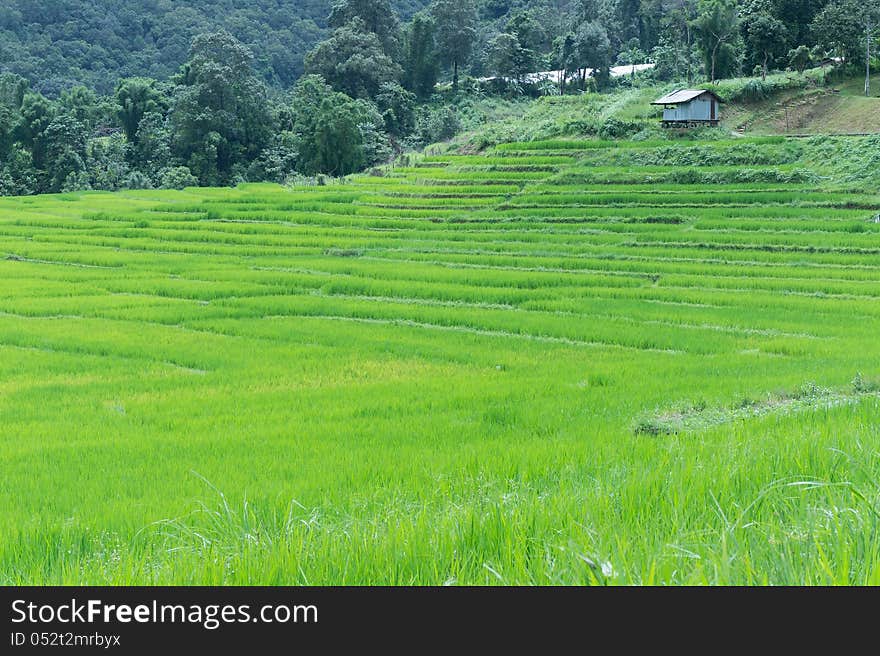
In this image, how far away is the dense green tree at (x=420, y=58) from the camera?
2564 inches

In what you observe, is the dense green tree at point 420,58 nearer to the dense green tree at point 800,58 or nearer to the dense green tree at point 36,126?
the dense green tree at point 36,126

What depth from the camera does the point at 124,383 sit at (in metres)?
9.99

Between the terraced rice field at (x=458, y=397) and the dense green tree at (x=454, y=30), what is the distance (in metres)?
41.9

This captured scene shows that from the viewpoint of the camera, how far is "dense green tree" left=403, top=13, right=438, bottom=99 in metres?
65.1

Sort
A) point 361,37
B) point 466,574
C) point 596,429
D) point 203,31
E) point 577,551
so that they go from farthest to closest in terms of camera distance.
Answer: point 203,31 < point 361,37 < point 596,429 < point 466,574 < point 577,551

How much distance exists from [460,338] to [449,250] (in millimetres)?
10449

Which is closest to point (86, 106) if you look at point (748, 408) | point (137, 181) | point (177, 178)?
point (137, 181)

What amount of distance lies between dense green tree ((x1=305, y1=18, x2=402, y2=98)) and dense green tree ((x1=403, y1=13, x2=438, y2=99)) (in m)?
1.53

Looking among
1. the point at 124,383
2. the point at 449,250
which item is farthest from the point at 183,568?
the point at 449,250

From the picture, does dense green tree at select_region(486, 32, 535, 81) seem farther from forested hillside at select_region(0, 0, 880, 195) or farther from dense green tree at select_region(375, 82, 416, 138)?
dense green tree at select_region(375, 82, 416, 138)

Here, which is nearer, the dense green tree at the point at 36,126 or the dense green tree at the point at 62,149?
the dense green tree at the point at 62,149

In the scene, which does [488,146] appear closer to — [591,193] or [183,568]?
[591,193]

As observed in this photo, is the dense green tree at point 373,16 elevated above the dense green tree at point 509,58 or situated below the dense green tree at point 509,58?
above

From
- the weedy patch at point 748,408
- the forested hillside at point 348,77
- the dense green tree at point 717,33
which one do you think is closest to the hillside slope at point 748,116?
the forested hillside at point 348,77
